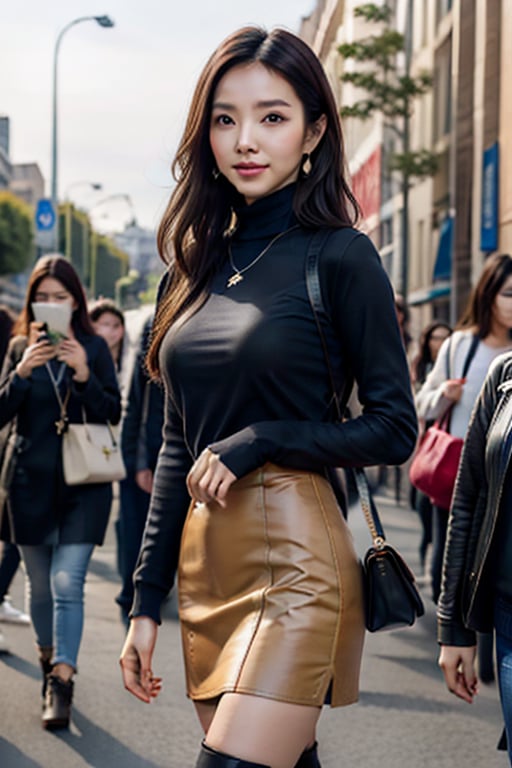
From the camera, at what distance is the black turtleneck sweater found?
2.67 m

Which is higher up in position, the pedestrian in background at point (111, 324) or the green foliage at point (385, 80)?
the green foliage at point (385, 80)

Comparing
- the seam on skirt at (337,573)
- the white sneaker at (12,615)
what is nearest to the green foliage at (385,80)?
the white sneaker at (12,615)

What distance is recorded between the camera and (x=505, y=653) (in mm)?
2902

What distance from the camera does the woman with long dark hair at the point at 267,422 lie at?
258 cm

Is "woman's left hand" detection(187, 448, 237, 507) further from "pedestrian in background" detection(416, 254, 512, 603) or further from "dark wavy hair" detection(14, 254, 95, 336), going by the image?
"pedestrian in background" detection(416, 254, 512, 603)

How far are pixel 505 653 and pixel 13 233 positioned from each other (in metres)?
93.7

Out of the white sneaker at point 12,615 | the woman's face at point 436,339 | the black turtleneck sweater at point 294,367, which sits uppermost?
the black turtleneck sweater at point 294,367

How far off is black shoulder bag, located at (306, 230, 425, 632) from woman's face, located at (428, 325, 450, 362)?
7804mm

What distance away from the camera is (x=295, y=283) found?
2760mm

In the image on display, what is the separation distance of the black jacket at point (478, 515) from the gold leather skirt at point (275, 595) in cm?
40

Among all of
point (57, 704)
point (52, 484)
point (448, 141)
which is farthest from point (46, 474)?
point (448, 141)

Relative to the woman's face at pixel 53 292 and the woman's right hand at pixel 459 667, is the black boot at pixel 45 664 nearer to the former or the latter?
the woman's face at pixel 53 292

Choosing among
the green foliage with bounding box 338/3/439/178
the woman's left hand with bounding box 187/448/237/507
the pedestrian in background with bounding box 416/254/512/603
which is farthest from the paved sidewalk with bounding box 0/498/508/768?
the green foliage with bounding box 338/3/439/178

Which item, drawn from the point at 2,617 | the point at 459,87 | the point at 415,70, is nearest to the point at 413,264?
the point at 415,70
